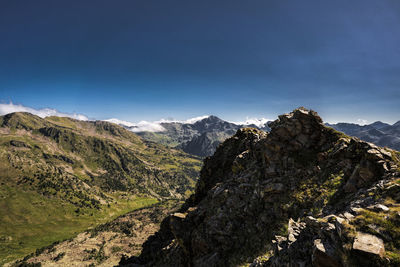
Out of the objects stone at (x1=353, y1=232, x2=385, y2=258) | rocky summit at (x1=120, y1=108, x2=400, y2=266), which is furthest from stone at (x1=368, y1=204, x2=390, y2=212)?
stone at (x1=353, y1=232, x2=385, y2=258)

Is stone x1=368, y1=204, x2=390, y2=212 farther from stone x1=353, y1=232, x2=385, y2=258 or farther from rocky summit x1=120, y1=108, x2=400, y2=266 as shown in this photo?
stone x1=353, y1=232, x2=385, y2=258

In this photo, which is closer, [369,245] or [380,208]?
[369,245]

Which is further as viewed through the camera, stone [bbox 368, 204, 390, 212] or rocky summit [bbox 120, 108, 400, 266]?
stone [bbox 368, 204, 390, 212]

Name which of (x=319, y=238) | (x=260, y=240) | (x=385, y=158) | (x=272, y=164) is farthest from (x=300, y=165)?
(x=319, y=238)

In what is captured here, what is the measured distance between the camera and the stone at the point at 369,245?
12.2 metres

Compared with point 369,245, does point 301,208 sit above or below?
below

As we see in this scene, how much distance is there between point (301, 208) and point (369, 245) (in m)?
14.8

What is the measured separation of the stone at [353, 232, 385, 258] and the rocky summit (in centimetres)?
5

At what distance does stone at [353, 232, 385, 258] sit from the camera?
39.9 feet

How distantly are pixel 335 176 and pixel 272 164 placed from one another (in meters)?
10.8

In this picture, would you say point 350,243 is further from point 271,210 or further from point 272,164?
point 272,164

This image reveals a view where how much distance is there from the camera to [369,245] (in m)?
12.7

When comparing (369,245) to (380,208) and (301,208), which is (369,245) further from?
(301,208)

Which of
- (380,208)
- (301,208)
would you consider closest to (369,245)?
(380,208)
